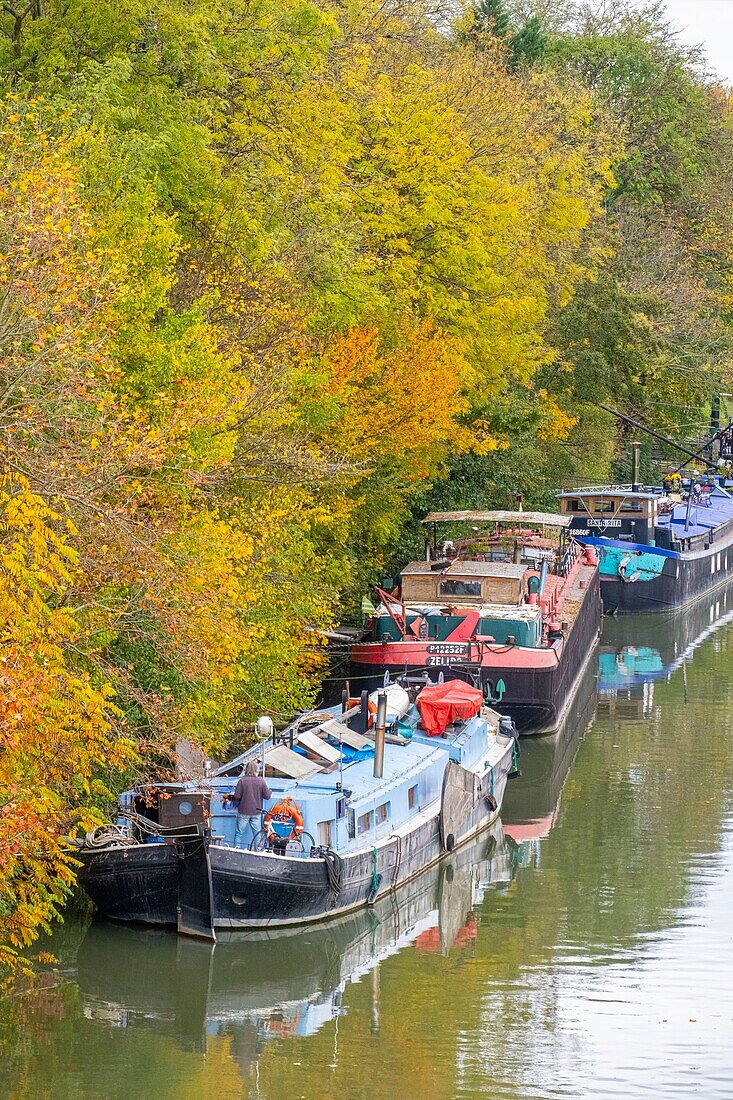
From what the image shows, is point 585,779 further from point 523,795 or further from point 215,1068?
point 215,1068

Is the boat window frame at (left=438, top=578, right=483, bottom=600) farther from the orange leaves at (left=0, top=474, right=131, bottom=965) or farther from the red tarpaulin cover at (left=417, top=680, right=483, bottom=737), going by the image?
the orange leaves at (left=0, top=474, right=131, bottom=965)

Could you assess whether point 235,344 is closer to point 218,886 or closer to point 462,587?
point 218,886

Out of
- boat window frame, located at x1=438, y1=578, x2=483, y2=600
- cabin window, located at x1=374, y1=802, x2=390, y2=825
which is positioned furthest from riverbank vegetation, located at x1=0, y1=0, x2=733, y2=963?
cabin window, located at x1=374, y1=802, x2=390, y2=825

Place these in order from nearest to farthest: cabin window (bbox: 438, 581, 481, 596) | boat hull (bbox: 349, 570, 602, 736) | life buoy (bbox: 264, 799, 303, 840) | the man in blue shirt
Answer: the man in blue shirt < life buoy (bbox: 264, 799, 303, 840) < boat hull (bbox: 349, 570, 602, 736) < cabin window (bbox: 438, 581, 481, 596)

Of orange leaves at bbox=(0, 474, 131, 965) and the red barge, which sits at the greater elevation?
orange leaves at bbox=(0, 474, 131, 965)

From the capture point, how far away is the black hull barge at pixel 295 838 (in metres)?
25.6

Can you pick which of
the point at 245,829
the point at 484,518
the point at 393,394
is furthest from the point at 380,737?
the point at 484,518

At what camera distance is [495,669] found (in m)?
40.8

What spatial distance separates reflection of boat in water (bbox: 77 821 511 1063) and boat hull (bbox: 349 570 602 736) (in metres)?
11.3

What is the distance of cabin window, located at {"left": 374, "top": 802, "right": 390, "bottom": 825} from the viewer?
2859cm

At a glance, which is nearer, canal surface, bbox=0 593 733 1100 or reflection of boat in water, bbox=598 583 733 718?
canal surface, bbox=0 593 733 1100

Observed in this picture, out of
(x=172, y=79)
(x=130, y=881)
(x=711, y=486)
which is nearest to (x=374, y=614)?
(x=172, y=79)

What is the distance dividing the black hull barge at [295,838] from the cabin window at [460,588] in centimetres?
1194

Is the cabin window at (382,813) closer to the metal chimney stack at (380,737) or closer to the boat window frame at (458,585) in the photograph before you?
the metal chimney stack at (380,737)
